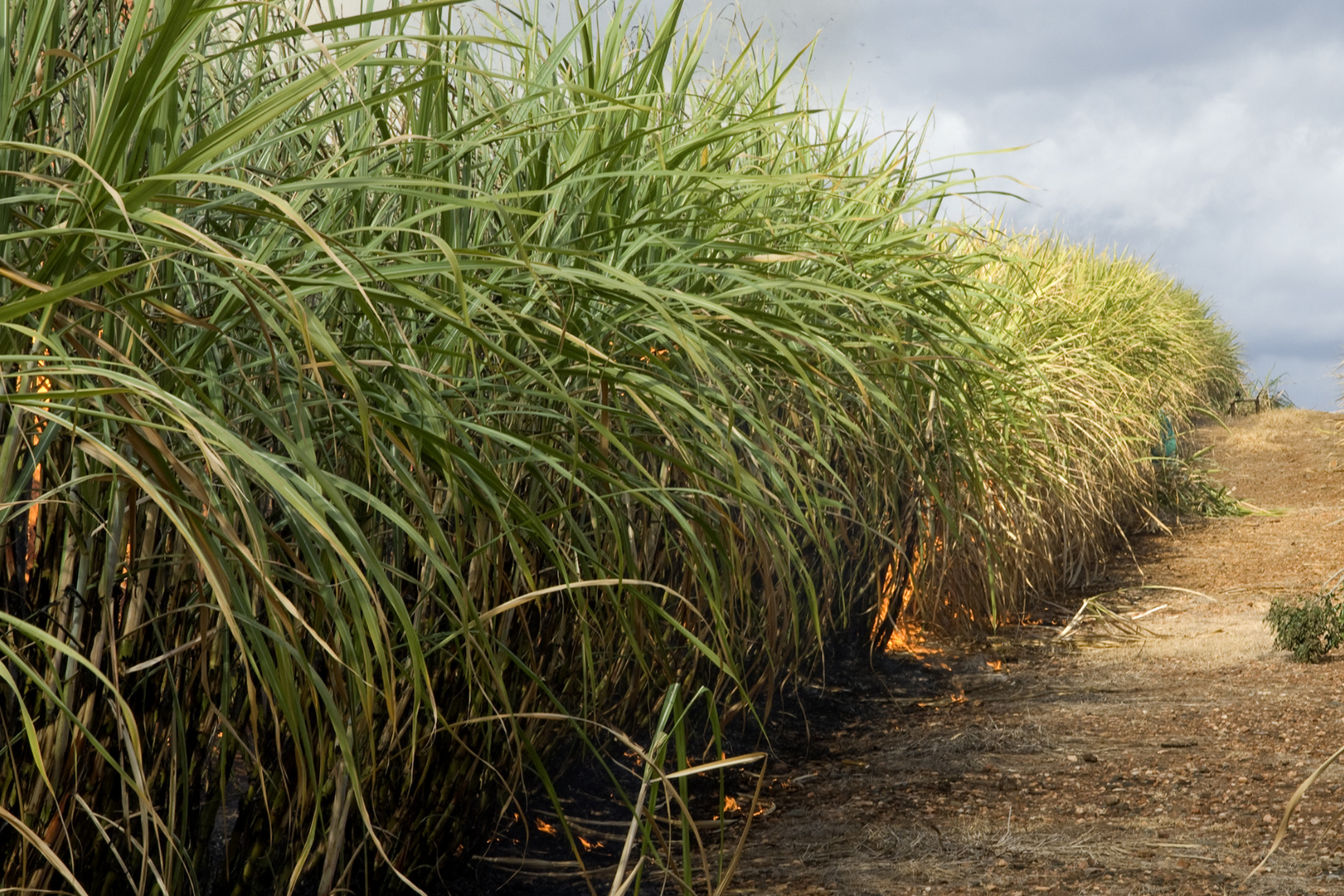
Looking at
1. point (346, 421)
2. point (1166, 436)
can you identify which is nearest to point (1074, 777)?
point (346, 421)

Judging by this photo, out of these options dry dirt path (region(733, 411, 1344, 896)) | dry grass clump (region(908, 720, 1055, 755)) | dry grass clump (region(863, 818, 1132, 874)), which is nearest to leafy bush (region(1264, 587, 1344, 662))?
dry dirt path (region(733, 411, 1344, 896))

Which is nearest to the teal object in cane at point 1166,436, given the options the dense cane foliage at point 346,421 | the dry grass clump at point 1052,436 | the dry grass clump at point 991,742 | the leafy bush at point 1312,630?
the dry grass clump at point 1052,436

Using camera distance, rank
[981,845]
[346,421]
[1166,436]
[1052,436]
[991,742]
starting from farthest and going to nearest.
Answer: [1166,436]
[1052,436]
[991,742]
[981,845]
[346,421]

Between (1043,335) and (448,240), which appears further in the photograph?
(1043,335)

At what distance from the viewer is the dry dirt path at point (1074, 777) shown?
196 cm

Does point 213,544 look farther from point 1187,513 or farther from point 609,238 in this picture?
point 1187,513

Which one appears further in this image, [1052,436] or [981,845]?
[1052,436]

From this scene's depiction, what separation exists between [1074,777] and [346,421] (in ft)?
6.44

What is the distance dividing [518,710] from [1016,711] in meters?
1.88

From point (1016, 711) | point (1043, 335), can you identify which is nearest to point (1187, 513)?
point (1043, 335)

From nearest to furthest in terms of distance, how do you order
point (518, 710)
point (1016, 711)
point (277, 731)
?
point (277, 731)
point (518, 710)
point (1016, 711)

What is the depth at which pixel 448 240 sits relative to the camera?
4.98 ft

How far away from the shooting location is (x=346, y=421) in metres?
1.19

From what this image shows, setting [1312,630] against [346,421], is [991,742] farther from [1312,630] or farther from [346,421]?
[346,421]
